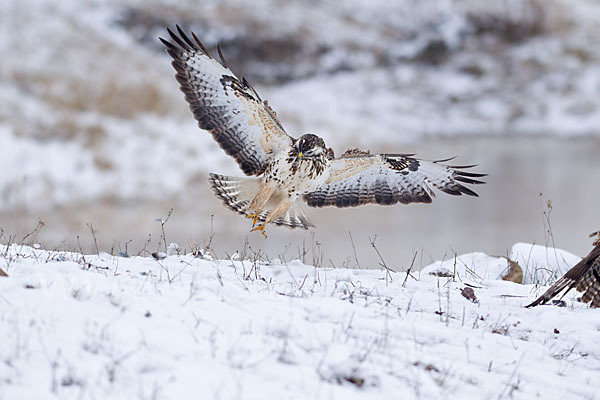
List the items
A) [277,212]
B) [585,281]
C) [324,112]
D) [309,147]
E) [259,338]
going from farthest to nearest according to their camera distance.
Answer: [324,112], [277,212], [309,147], [585,281], [259,338]

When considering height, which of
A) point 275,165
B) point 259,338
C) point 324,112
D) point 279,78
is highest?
point 279,78

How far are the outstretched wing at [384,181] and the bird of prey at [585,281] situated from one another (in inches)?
68.7

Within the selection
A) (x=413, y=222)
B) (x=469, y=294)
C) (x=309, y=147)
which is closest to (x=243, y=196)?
(x=309, y=147)

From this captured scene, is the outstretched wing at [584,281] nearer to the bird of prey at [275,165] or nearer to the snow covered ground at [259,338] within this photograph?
the snow covered ground at [259,338]

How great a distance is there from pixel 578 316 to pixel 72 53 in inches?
751

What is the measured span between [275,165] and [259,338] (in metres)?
2.93

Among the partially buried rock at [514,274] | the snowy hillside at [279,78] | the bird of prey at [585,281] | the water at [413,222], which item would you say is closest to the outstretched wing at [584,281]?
the bird of prey at [585,281]

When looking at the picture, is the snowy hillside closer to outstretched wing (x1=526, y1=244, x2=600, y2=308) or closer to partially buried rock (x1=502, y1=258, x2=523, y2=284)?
partially buried rock (x1=502, y1=258, x2=523, y2=284)

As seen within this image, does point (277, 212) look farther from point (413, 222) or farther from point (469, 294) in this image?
point (413, 222)

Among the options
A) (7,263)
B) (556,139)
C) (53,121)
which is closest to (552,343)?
(7,263)

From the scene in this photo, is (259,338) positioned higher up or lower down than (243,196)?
lower down

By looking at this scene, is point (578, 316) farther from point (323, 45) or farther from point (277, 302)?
point (323, 45)

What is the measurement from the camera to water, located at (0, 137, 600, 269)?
33.9 feet

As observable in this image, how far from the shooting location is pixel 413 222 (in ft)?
45.2
